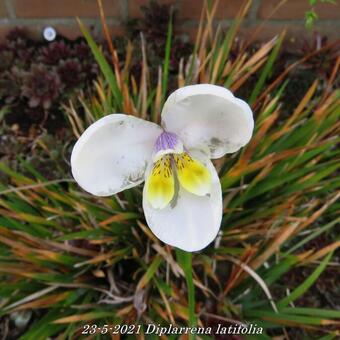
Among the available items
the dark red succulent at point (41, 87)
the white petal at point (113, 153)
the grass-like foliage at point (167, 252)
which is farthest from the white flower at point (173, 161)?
the dark red succulent at point (41, 87)

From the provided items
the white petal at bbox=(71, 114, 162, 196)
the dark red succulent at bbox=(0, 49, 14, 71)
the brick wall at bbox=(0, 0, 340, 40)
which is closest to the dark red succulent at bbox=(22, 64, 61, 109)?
the dark red succulent at bbox=(0, 49, 14, 71)

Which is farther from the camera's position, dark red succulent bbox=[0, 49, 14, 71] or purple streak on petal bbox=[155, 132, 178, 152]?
dark red succulent bbox=[0, 49, 14, 71]

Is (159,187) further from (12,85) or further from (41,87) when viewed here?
(12,85)

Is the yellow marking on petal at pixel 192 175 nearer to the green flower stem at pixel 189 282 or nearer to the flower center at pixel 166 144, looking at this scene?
the flower center at pixel 166 144

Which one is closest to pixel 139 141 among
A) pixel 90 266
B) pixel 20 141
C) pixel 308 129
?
pixel 90 266

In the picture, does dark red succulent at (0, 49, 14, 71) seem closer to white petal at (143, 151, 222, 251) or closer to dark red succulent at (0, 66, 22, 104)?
dark red succulent at (0, 66, 22, 104)

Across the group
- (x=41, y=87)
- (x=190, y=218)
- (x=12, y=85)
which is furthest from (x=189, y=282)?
(x=12, y=85)
